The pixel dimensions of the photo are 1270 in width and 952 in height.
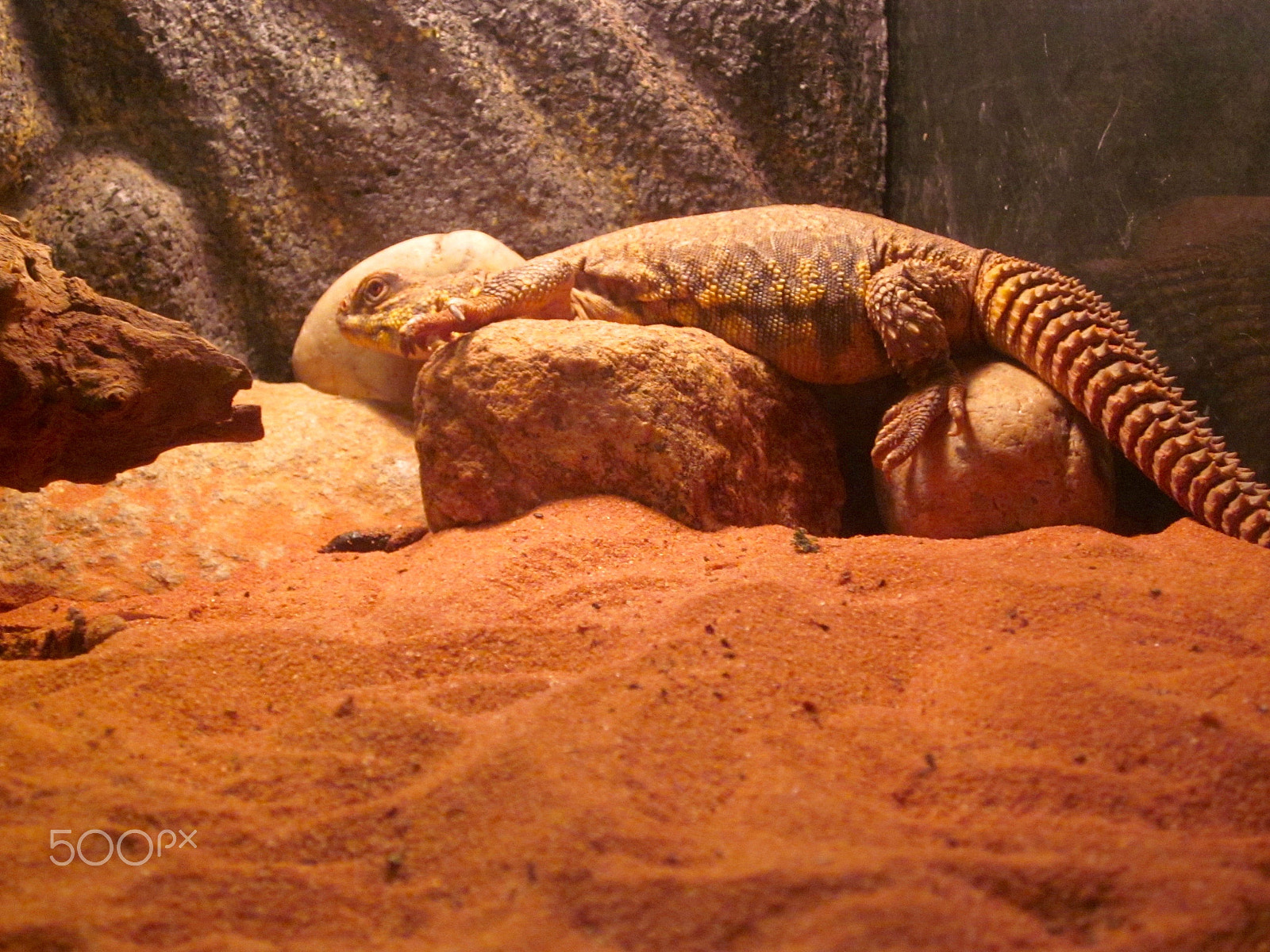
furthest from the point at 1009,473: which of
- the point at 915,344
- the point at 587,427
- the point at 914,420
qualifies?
the point at 587,427

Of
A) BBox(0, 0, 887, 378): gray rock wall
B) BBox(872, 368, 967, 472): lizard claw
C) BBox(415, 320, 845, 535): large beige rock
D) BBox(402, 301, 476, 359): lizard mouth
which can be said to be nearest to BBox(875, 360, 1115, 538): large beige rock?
BBox(872, 368, 967, 472): lizard claw

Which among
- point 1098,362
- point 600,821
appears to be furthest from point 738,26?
point 600,821

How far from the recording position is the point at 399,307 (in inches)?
203

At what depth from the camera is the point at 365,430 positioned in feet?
18.3

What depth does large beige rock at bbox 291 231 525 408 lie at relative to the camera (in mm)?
5504

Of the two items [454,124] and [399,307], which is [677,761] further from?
[454,124]

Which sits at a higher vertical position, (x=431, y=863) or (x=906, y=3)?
(x=906, y=3)

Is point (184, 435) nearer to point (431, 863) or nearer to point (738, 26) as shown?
point (431, 863)

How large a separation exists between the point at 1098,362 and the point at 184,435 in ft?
12.6

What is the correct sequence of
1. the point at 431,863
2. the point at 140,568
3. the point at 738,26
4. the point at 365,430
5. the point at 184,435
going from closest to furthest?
the point at 431,863, the point at 184,435, the point at 140,568, the point at 365,430, the point at 738,26

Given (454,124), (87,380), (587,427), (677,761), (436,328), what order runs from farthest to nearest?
(454,124) < (436,328) < (587,427) < (87,380) < (677,761)

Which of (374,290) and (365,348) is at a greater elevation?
(374,290)

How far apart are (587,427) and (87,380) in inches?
73.0

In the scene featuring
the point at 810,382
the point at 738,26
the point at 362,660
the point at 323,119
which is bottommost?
the point at 362,660
